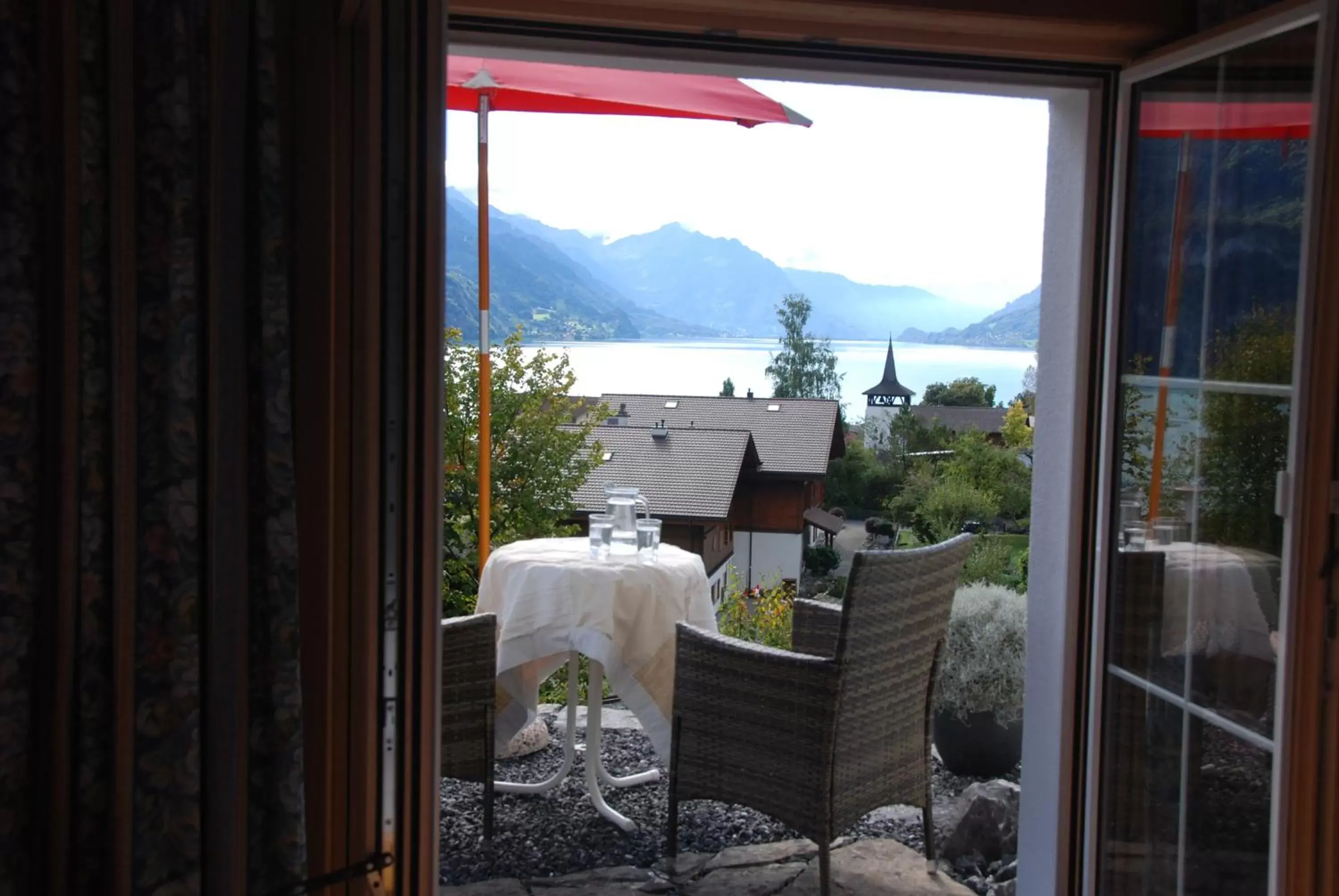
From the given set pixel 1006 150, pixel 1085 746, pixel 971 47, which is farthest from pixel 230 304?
pixel 1006 150

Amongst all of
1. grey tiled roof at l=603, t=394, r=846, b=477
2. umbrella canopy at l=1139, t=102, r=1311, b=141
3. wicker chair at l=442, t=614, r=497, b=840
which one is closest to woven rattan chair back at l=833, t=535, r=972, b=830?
wicker chair at l=442, t=614, r=497, b=840

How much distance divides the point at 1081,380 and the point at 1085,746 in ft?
2.84

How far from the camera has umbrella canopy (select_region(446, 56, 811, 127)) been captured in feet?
11.6

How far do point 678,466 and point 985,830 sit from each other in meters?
3.40

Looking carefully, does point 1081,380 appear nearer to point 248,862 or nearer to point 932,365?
point 248,862

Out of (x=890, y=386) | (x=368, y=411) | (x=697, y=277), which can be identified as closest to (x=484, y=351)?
(x=368, y=411)

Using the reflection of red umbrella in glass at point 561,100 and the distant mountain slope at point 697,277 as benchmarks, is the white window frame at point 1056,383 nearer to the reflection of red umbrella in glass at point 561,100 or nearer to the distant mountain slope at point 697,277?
the reflection of red umbrella in glass at point 561,100

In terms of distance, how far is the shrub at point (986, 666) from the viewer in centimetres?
400

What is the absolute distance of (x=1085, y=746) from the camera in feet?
8.81

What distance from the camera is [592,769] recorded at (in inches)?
142

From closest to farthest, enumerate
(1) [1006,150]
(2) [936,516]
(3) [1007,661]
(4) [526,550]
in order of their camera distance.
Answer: (4) [526,550], (3) [1007,661], (2) [936,516], (1) [1006,150]

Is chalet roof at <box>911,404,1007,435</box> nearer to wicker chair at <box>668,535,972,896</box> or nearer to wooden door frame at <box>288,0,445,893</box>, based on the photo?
wicker chair at <box>668,535,972,896</box>

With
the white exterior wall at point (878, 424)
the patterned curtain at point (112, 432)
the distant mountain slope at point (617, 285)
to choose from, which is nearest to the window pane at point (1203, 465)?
the patterned curtain at point (112, 432)

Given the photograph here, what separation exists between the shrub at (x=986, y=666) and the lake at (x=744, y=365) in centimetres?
183
